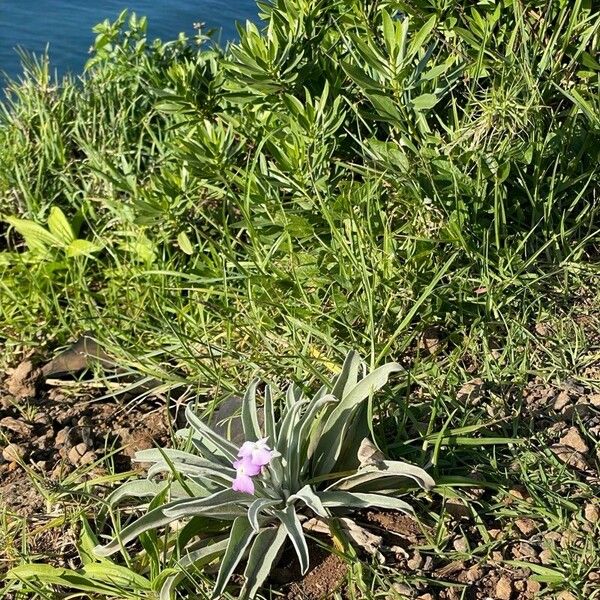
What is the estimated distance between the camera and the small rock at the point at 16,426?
2586 millimetres

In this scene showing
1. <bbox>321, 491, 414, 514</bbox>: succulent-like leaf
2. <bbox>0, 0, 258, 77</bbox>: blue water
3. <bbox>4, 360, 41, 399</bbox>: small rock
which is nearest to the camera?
<bbox>321, 491, 414, 514</bbox>: succulent-like leaf

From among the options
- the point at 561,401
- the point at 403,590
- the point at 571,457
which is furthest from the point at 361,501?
the point at 561,401

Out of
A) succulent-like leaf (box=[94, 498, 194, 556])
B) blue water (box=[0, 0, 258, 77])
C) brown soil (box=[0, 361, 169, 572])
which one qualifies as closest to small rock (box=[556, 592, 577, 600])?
succulent-like leaf (box=[94, 498, 194, 556])

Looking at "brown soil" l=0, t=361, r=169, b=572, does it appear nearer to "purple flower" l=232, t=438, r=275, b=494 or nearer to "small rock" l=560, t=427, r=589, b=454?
"purple flower" l=232, t=438, r=275, b=494

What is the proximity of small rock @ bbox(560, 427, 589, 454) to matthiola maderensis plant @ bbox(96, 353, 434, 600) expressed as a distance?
0.43m

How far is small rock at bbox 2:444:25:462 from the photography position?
2441mm

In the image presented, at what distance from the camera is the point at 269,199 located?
9.30 ft

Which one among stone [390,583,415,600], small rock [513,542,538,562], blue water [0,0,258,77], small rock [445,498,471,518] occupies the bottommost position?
stone [390,583,415,600]

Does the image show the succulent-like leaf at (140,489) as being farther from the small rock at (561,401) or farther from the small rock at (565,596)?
the small rock at (561,401)

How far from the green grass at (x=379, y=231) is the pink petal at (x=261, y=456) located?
1.32 ft

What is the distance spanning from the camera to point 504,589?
1.96m

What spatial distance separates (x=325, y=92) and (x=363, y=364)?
90 centimetres

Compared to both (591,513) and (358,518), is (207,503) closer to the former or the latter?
(358,518)

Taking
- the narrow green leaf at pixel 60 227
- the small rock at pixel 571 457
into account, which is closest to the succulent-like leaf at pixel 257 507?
the small rock at pixel 571 457
